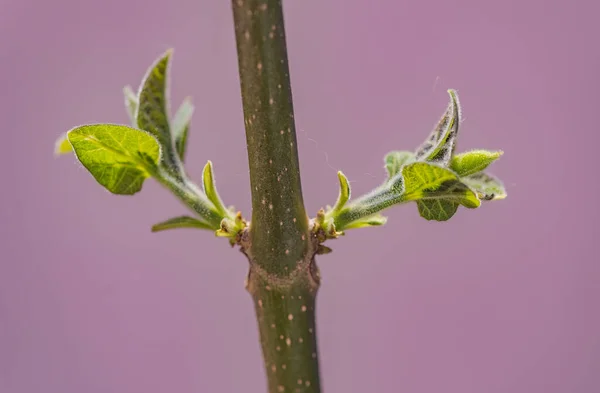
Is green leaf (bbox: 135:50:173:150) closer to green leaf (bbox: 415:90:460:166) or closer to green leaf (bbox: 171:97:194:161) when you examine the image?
green leaf (bbox: 171:97:194:161)

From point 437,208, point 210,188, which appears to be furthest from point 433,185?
point 210,188

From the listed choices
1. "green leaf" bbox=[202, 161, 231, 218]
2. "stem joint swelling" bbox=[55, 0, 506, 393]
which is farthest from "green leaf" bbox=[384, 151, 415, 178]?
"green leaf" bbox=[202, 161, 231, 218]

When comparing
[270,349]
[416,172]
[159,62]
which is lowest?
[270,349]

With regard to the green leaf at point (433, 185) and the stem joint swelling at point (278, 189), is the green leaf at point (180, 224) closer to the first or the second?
the stem joint swelling at point (278, 189)

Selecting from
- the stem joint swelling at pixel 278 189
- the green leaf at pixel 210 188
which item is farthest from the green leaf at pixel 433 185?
the green leaf at pixel 210 188

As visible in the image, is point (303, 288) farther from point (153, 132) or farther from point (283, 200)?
point (153, 132)

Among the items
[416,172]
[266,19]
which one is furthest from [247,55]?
[416,172]
